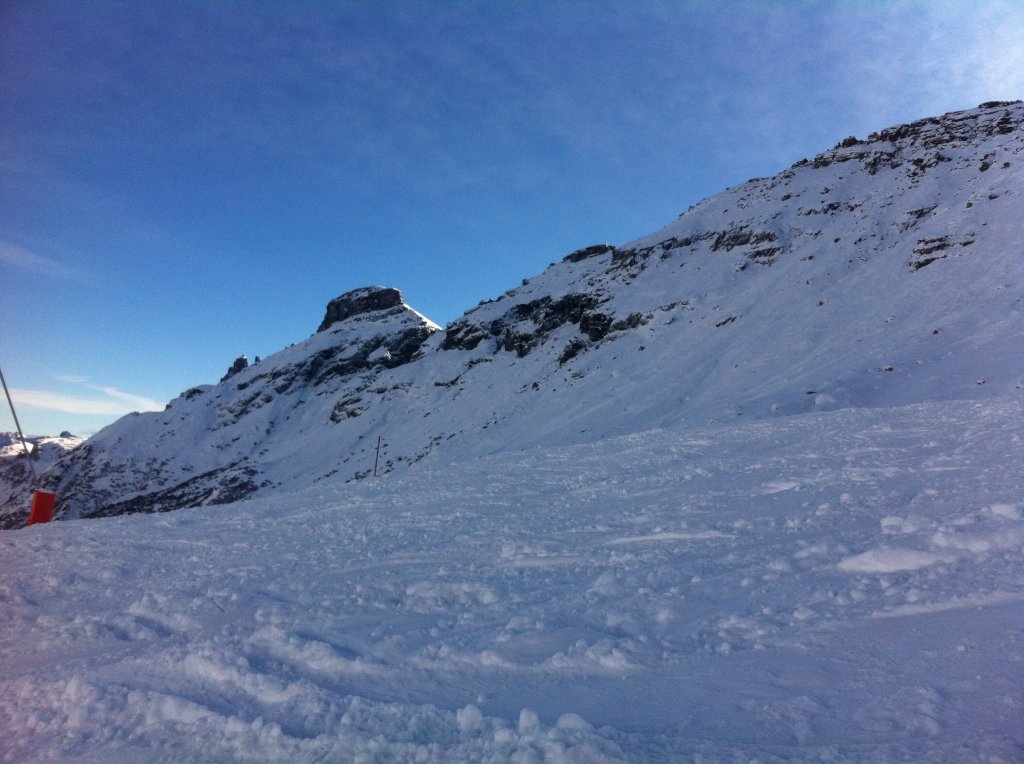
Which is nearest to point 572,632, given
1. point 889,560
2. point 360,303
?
point 889,560

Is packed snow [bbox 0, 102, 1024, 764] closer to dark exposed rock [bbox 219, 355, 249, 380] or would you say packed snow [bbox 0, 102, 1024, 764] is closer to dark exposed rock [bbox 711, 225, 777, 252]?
dark exposed rock [bbox 711, 225, 777, 252]

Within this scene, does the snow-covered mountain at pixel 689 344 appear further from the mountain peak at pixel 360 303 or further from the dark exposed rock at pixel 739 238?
the mountain peak at pixel 360 303

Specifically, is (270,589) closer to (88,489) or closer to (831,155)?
(831,155)

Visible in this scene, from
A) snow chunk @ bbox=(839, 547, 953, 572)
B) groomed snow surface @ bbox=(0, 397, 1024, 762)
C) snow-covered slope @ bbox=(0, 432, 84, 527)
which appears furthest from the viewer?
snow-covered slope @ bbox=(0, 432, 84, 527)

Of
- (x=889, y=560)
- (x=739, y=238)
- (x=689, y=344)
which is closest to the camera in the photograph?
(x=889, y=560)

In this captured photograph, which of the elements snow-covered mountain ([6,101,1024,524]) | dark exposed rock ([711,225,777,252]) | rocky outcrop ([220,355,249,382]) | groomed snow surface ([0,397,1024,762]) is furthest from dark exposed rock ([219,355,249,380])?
groomed snow surface ([0,397,1024,762])

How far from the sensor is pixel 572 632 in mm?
4793

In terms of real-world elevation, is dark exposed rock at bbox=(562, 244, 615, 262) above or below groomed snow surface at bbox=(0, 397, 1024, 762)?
above

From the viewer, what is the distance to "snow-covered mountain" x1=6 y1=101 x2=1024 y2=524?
75.9 ft

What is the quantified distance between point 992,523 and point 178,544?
11.8 metres

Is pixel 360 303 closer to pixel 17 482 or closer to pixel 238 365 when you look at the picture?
pixel 238 365

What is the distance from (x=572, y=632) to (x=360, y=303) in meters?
98.7

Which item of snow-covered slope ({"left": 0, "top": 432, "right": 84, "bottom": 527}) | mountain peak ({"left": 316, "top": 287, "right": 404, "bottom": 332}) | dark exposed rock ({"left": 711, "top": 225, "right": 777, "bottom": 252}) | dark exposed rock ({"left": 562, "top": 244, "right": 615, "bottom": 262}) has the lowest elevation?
snow-covered slope ({"left": 0, "top": 432, "right": 84, "bottom": 527})

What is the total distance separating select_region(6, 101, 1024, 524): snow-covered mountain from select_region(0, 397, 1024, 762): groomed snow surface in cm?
1438
